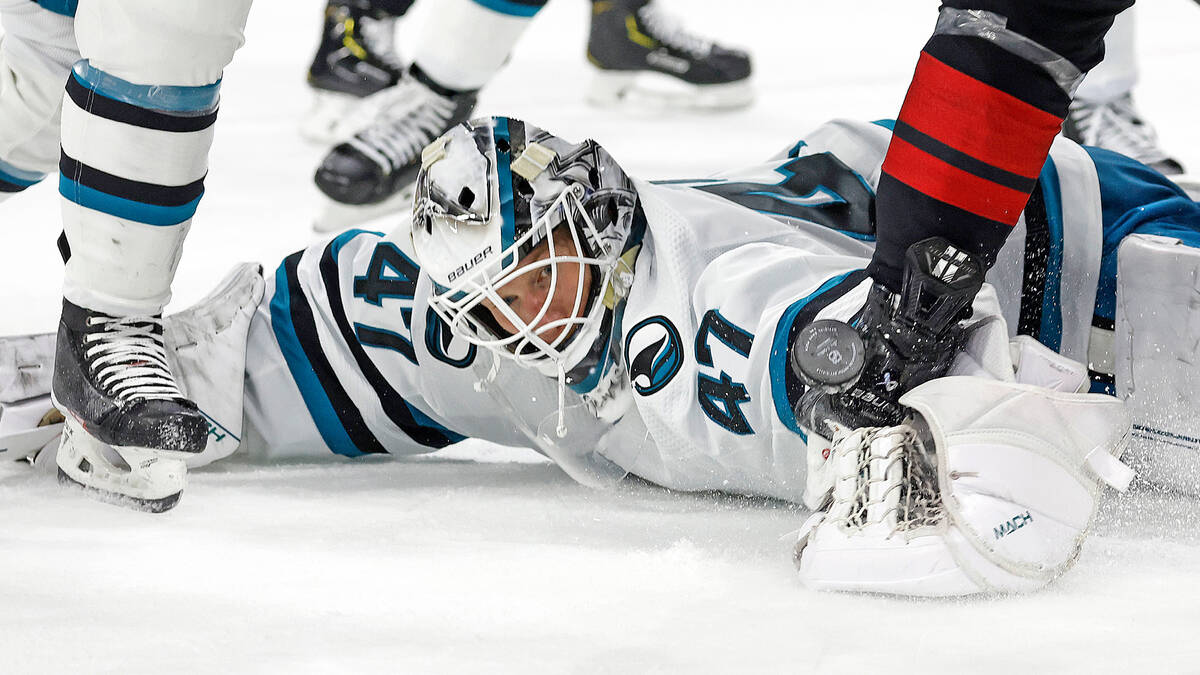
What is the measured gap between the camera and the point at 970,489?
932 mm

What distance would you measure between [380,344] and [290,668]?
0.53 m

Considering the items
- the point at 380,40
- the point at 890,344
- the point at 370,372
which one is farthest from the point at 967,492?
the point at 380,40

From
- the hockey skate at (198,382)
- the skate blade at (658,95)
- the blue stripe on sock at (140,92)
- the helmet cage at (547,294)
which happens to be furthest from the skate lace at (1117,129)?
the blue stripe on sock at (140,92)

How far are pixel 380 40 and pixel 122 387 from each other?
1.70 metres

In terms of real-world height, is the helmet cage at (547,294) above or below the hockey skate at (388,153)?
above

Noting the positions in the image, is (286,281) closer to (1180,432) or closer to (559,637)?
(559,637)

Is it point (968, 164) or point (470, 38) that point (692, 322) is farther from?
point (470, 38)

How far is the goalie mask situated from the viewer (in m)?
1.15

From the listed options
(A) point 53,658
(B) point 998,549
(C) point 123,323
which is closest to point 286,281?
(C) point 123,323

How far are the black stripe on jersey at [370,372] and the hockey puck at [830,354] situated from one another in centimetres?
46

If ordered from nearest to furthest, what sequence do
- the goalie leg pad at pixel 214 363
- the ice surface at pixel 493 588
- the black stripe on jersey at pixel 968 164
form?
the ice surface at pixel 493 588, the black stripe on jersey at pixel 968 164, the goalie leg pad at pixel 214 363

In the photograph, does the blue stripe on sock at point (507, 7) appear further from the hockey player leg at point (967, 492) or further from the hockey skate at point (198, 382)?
the hockey player leg at point (967, 492)

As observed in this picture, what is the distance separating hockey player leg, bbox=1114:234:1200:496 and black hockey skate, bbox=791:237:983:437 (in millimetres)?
198

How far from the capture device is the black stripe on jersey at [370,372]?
1.31 m
